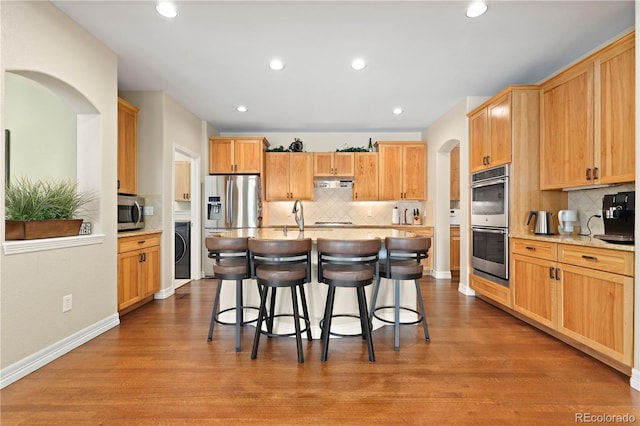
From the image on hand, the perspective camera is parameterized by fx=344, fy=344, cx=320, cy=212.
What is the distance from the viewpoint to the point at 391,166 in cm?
622

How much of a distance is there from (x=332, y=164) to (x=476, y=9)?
389 centimetres

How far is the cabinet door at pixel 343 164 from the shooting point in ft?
20.6

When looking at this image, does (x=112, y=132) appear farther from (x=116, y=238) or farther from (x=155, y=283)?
(x=155, y=283)

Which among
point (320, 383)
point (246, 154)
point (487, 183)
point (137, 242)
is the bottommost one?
point (320, 383)

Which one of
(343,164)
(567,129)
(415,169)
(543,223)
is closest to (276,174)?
(343,164)

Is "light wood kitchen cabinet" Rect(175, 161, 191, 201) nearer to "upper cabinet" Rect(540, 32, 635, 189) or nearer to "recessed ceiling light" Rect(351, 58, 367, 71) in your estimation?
"recessed ceiling light" Rect(351, 58, 367, 71)

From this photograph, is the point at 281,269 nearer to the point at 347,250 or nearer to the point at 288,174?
the point at 347,250

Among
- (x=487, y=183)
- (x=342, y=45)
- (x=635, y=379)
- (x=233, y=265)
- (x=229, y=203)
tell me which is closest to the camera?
(x=635, y=379)

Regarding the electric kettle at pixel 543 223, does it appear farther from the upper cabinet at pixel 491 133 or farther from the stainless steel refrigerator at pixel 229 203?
the stainless steel refrigerator at pixel 229 203

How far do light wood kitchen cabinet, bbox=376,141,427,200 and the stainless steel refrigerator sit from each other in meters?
2.36

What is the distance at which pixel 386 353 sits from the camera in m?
2.66

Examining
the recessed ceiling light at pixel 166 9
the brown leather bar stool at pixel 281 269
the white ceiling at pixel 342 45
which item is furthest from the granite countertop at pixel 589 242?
the recessed ceiling light at pixel 166 9

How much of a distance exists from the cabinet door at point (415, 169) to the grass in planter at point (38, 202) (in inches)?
194

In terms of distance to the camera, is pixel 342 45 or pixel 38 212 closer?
pixel 38 212
